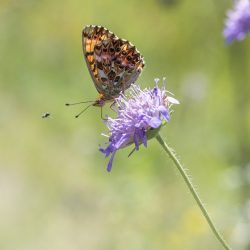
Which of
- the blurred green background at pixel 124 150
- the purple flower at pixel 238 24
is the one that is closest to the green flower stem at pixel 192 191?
the purple flower at pixel 238 24

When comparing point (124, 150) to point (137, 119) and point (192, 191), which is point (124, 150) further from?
point (192, 191)

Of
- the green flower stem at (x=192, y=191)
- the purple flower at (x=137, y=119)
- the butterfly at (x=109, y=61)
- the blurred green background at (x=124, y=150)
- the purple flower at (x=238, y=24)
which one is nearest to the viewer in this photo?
the green flower stem at (x=192, y=191)

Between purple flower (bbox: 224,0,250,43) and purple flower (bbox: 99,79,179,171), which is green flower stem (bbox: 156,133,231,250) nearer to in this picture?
purple flower (bbox: 99,79,179,171)

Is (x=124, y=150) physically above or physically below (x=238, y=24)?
below

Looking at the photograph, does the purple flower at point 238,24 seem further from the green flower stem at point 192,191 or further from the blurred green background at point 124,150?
the green flower stem at point 192,191

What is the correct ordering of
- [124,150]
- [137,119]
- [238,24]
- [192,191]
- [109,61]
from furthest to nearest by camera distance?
[124,150]
[238,24]
[109,61]
[137,119]
[192,191]

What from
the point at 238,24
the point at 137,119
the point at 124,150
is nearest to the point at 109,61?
the point at 137,119
